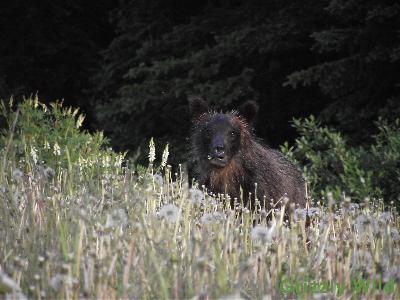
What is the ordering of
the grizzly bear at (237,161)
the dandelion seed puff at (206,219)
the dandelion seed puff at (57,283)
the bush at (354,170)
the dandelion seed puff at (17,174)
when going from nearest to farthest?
1. the dandelion seed puff at (57,283)
2. the dandelion seed puff at (206,219)
3. the dandelion seed puff at (17,174)
4. the grizzly bear at (237,161)
5. the bush at (354,170)

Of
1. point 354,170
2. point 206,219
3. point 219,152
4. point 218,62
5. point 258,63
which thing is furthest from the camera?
point 258,63

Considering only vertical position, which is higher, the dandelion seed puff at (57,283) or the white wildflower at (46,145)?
the white wildflower at (46,145)

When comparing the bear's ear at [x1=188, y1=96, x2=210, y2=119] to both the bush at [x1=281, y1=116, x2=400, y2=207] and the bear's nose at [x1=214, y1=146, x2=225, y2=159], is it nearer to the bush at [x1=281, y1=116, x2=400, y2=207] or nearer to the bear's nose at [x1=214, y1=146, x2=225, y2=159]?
the bear's nose at [x1=214, y1=146, x2=225, y2=159]

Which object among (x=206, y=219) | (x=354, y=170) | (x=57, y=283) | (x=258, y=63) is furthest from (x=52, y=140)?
(x=258, y=63)

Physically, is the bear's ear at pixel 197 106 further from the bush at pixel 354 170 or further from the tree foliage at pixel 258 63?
the tree foliage at pixel 258 63

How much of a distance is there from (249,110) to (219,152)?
85 centimetres

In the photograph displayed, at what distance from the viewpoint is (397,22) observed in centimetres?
1358

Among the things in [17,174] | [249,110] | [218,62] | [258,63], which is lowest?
[17,174]

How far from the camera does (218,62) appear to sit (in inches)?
648

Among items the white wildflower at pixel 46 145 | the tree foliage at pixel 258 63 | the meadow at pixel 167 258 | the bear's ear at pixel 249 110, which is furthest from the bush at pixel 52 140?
the tree foliage at pixel 258 63

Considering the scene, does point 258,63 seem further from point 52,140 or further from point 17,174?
point 17,174

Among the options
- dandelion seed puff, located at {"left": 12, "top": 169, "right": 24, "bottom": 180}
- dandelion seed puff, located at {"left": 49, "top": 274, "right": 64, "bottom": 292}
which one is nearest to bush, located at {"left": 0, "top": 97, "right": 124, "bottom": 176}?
dandelion seed puff, located at {"left": 12, "top": 169, "right": 24, "bottom": 180}

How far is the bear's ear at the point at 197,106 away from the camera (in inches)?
352

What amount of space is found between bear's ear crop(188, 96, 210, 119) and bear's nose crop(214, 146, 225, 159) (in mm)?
811
